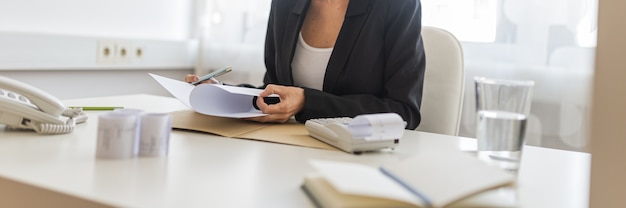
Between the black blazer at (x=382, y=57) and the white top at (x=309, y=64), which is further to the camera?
the white top at (x=309, y=64)

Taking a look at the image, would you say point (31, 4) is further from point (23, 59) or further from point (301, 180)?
point (301, 180)

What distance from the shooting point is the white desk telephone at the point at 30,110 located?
0.79 meters

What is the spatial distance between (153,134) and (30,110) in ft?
0.86

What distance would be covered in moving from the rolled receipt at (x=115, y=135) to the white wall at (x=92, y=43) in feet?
4.27

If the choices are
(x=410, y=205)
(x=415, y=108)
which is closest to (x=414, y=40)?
(x=415, y=108)

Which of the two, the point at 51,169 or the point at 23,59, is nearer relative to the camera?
the point at 51,169

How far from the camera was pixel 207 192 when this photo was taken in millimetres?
528

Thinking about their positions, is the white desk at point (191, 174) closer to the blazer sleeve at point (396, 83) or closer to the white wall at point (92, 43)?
the blazer sleeve at point (396, 83)

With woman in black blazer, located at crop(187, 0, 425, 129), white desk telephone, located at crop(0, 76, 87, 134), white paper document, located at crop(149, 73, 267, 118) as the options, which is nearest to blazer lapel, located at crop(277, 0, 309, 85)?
woman in black blazer, located at crop(187, 0, 425, 129)

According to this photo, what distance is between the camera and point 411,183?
18.9 inches

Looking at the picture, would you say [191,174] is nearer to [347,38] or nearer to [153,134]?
[153,134]

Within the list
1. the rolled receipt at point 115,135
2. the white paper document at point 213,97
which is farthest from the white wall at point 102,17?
the rolled receipt at point 115,135

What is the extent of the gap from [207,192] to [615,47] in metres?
0.39

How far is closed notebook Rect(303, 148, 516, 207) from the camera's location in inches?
17.3
